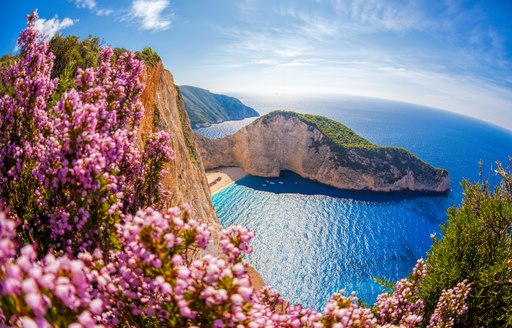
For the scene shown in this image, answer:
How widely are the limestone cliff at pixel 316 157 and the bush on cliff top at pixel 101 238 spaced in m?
82.8

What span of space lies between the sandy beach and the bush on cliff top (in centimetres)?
7035

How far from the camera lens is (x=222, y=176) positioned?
294 feet

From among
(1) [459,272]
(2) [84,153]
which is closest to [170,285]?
(2) [84,153]

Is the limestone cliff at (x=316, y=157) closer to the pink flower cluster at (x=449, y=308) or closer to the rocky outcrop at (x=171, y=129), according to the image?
the rocky outcrop at (x=171, y=129)

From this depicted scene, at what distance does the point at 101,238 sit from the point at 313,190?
8260 cm

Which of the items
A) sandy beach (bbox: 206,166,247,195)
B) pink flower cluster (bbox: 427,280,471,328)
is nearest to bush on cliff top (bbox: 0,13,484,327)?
pink flower cluster (bbox: 427,280,471,328)

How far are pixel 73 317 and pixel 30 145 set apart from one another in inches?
250

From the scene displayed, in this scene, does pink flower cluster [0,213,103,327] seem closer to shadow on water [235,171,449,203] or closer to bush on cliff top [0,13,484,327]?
bush on cliff top [0,13,484,327]

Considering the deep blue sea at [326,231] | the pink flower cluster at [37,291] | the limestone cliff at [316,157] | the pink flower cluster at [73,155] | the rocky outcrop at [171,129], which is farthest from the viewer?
the limestone cliff at [316,157]

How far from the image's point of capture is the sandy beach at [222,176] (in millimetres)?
81869

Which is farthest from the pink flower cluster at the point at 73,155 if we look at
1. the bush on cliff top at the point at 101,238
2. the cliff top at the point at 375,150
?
the cliff top at the point at 375,150

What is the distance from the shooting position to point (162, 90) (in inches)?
1387

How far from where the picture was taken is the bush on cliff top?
2.93 metres

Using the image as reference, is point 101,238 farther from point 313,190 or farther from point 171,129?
point 313,190
